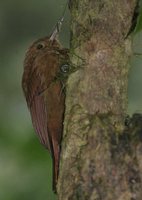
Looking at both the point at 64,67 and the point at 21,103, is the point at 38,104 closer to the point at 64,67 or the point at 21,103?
the point at 64,67

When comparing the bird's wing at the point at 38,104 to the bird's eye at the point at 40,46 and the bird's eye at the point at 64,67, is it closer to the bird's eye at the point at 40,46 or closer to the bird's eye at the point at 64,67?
the bird's eye at the point at 64,67

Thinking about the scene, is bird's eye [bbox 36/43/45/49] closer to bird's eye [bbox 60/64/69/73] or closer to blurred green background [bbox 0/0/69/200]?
blurred green background [bbox 0/0/69/200]

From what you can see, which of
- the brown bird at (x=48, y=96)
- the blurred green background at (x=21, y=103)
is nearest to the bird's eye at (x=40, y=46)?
the brown bird at (x=48, y=96)

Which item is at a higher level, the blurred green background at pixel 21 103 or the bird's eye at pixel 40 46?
the bird's eye at pixel 40 46

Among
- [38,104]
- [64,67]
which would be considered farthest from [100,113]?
[38,104]

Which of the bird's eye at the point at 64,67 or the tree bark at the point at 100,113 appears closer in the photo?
the tree bark at the point at 100,113

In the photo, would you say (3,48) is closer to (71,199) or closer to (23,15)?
(23,15)

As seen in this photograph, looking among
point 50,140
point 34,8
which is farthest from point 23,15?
point 50,140
